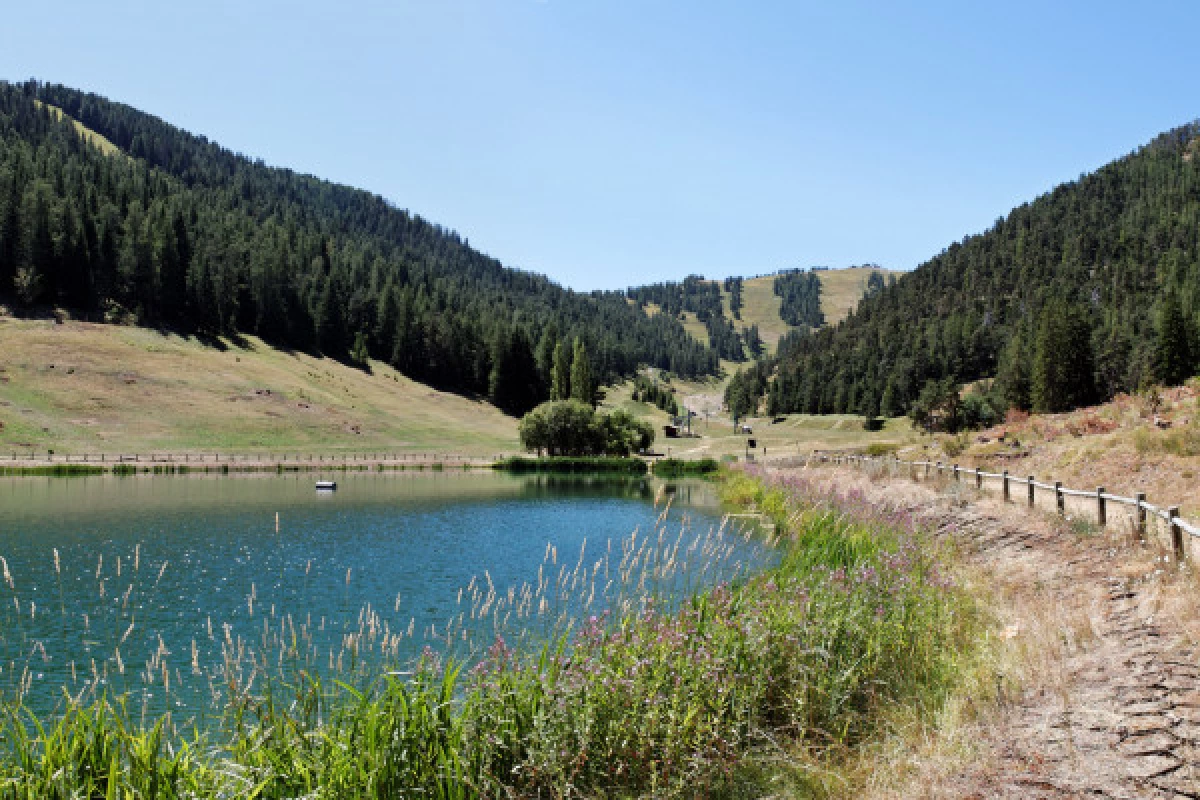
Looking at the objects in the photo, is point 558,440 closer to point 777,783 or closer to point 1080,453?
point 1080,453

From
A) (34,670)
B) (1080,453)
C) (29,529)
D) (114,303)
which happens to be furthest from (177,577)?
(114,303)

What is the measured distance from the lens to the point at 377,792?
A: 7039 mm

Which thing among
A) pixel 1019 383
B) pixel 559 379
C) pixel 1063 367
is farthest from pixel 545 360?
pixel 1063 367

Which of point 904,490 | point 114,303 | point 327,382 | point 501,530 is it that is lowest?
point 501,530

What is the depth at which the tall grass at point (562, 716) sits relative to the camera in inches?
271

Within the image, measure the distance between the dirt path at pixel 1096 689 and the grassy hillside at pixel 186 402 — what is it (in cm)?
9203

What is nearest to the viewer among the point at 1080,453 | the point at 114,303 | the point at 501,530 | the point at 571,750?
the point at 571,750

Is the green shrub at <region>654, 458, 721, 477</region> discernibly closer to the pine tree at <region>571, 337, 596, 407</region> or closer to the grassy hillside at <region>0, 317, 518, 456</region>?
the grassy hillside at <region>0, 317, 518, 456</region>

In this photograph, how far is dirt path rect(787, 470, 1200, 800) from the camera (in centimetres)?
658

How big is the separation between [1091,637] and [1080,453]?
23.6m

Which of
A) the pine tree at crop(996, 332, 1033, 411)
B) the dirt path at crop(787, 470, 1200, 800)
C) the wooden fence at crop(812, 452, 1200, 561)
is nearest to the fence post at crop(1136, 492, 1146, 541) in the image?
the wooden fence at crop(812, 452, 1200, 561)

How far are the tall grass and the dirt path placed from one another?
154cm

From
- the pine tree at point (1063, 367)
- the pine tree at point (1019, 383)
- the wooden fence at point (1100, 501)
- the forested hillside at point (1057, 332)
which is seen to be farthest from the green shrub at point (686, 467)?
the pine tree at point (1019, 383)

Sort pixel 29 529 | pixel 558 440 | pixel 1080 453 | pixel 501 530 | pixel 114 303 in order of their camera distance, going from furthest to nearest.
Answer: pixel 114 303, pixel 558 440, pixel 501 530, pixel 29 529, pixel 1080 453
